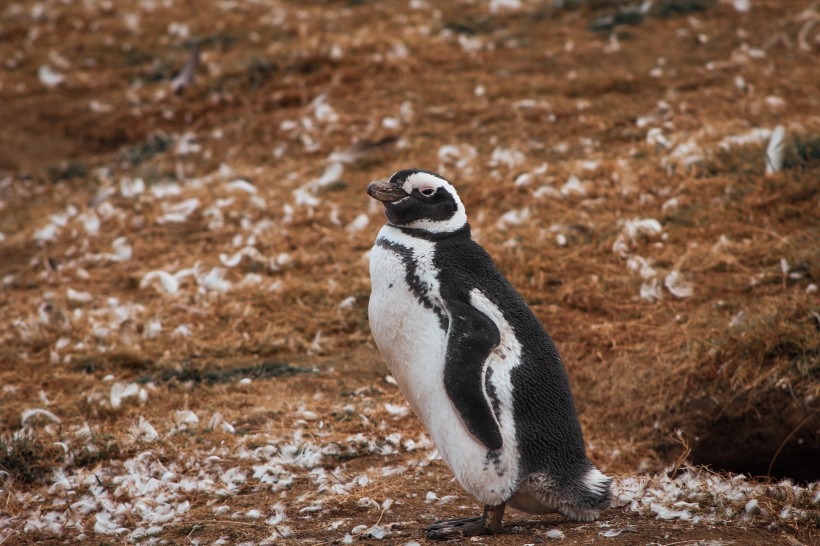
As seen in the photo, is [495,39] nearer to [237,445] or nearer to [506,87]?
[506,87]

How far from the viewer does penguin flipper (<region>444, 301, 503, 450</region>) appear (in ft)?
11.4

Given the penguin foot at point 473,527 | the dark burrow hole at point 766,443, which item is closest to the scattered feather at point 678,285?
the dark burrow hole at point 766,443

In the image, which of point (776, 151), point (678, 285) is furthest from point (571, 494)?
point (776, 151)

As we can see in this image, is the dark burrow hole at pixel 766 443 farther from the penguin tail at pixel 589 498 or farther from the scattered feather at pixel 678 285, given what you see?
the penguin tail at pixel 589 498

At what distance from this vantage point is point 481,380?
350 centimetres

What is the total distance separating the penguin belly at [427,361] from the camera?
356cm

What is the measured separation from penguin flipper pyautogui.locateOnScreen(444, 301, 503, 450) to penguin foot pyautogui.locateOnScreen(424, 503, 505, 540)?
31 centimetres

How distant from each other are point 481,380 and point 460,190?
4.59 metres

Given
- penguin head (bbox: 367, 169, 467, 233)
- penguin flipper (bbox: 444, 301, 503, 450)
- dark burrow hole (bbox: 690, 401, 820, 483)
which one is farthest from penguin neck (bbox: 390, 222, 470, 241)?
dark burrow hole (bbox: 690, 401, 820, 483)

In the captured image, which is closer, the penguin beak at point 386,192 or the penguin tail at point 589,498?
the penguin tail at point 589,498

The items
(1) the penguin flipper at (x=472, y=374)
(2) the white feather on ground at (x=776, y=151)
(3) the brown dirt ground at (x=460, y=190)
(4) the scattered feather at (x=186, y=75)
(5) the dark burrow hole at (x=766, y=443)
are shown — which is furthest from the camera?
(4) the scattered feather at (x=186, y=75)

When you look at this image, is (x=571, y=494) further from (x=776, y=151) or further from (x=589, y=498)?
(x=776, y=151)

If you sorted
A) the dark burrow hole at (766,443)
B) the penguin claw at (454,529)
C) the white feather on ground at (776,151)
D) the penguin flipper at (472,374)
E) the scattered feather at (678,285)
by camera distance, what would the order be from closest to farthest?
the penguin flipper at (472,374) → the penguin claw at (454,529) → the dark burrow hole at (766,443) → the scattered feather at (678,285) → the white feather on ground at (776,151)

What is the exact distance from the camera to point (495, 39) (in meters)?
11.1
